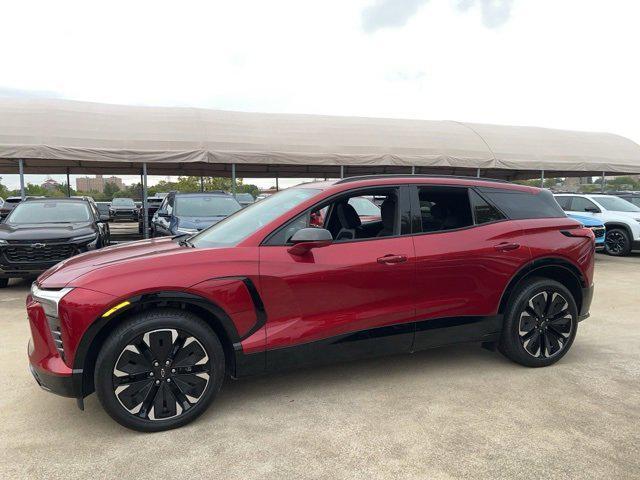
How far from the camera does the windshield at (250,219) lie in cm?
336

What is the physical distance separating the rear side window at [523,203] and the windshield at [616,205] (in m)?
9.18

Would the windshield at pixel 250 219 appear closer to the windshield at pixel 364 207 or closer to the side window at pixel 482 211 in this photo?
the windshield at pixel 364 207

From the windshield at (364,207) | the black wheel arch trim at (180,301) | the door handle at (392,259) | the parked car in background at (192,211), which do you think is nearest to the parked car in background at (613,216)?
the windshield at (364,207)

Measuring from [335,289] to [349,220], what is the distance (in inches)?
38.0

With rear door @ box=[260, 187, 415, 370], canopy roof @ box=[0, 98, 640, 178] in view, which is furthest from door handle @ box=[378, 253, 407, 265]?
canopy roof @ box=[0, 98, 640, 178]

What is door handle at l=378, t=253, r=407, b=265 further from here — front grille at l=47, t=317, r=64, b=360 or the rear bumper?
front grille at l=47, t=317, r=64, b=360

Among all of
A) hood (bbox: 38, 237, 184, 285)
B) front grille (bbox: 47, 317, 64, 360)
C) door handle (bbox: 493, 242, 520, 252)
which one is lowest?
front grille (bbox: 47, 317, 64, 360)

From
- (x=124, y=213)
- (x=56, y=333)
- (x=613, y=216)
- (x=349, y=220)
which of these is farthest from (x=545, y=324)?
(x=124, y=213)

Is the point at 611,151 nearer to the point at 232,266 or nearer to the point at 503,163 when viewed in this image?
the point at 503,163

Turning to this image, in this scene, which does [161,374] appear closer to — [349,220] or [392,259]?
[392,259]

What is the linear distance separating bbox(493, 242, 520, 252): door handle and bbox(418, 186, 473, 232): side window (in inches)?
11.7

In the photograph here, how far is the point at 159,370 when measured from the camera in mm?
2883

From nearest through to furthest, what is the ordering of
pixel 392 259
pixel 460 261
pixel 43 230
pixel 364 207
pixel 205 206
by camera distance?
pixel 392 259 → pixel 460 261 → pixel 364 207 → pixel 43 230 → pixel 205 206

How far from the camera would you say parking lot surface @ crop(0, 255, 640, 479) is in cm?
253
